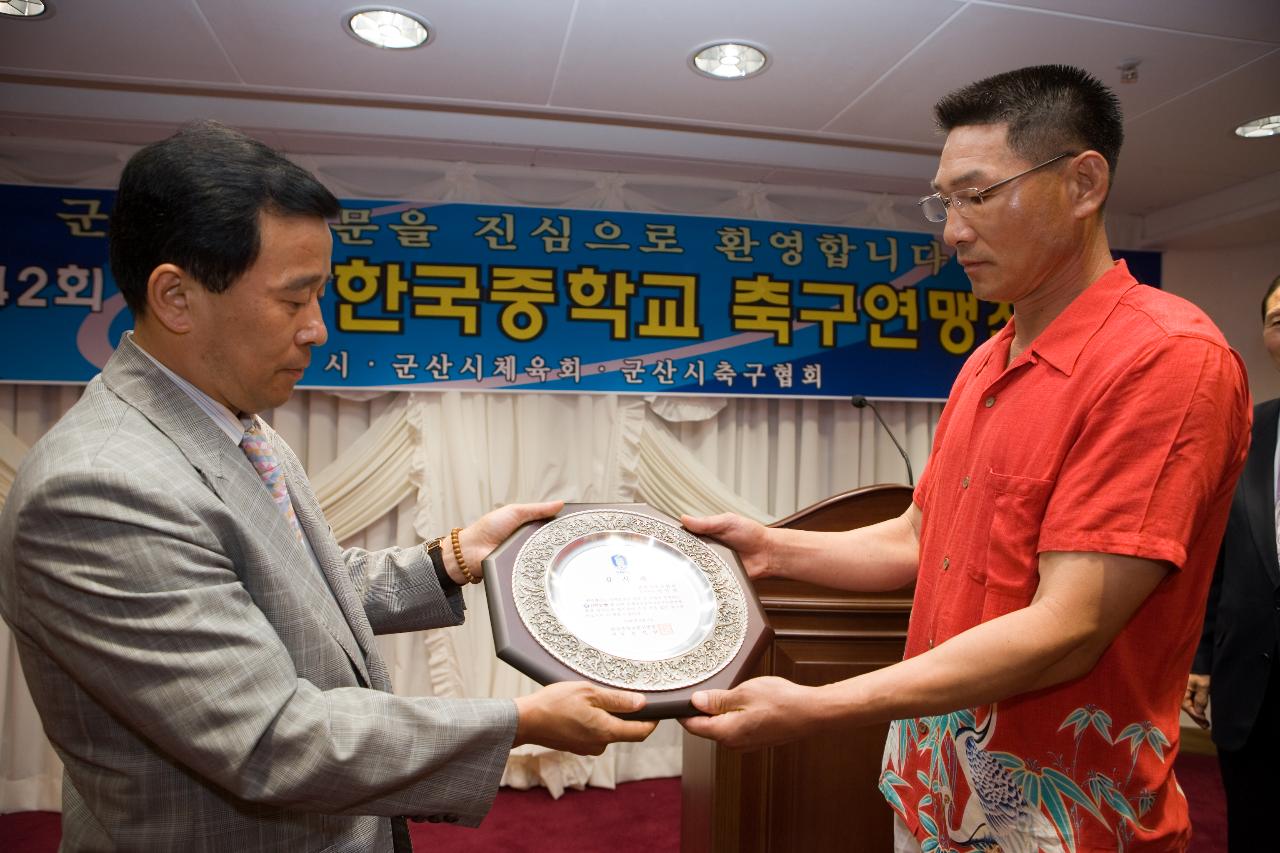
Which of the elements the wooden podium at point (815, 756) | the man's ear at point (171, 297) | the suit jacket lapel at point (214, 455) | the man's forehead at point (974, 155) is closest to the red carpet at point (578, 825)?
the wooden podium at point (815, 756)

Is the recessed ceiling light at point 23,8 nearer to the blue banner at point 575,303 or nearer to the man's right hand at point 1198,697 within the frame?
the blue banner at point 575,303

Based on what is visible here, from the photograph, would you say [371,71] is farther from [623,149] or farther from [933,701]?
[933,701]

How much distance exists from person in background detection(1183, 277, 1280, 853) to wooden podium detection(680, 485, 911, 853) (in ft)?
2.68

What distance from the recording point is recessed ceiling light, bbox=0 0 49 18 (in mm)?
2498

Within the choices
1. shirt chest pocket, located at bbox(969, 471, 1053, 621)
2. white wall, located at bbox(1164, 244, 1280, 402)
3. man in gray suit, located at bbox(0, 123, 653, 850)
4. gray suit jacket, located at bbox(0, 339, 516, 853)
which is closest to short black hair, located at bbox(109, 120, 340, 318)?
man in gray suit, located at bbox(0, 123, 653, 850)

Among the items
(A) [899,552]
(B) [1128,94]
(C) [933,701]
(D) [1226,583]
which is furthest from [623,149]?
(C) [933,701]

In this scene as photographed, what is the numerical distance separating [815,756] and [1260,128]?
10.2 ft

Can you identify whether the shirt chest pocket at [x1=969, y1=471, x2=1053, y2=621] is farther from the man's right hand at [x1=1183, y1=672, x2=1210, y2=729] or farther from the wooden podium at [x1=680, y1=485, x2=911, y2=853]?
the man's right hand at [x1=1183, y1=672, x2=1210, y2=729]

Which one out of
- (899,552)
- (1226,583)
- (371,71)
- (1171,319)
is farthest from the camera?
(371,71)

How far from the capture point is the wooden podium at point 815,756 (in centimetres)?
213

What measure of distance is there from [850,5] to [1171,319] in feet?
5.83

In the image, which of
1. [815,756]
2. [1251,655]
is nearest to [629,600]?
[815,756]

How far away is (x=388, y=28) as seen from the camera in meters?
2.66

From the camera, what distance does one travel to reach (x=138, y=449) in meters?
1.00
